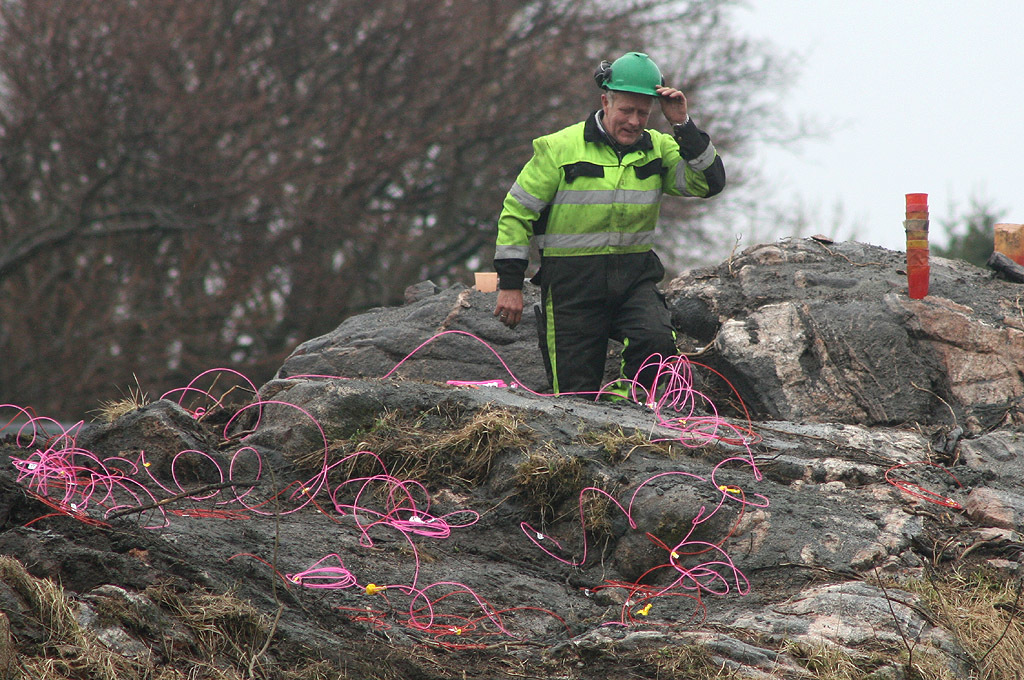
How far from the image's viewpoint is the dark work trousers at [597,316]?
571 cm

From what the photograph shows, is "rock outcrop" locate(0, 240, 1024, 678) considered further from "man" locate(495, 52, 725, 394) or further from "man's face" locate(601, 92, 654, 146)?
"man's face" locate(601, 92, 654, 146)

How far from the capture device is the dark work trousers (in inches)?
225

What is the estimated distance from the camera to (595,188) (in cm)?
555

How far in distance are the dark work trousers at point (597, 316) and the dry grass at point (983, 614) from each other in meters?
2.03

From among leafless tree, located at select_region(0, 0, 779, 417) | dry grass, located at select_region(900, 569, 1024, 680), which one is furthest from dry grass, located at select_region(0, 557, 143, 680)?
leafless tree, located at select_region(0, 0, 779, 417)

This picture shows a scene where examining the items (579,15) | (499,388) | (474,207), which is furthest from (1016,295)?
(579,15)

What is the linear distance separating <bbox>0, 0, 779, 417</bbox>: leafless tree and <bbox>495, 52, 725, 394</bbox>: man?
971 cm

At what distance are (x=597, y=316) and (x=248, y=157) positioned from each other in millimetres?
10775

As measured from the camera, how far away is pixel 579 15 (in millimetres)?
17234

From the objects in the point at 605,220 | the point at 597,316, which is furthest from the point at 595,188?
the point at 597,316

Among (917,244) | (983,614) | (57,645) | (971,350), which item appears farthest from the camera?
(917,244)

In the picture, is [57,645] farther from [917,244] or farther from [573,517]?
[917,244]

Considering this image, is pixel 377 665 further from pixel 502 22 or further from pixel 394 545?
pixel 502 22

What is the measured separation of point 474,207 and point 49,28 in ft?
20.6
